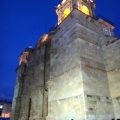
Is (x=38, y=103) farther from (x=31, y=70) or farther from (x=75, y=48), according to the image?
(x=75, y=48)

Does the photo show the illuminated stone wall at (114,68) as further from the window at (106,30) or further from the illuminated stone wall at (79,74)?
the window at (106,30)

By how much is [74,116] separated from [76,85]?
267 centimetres

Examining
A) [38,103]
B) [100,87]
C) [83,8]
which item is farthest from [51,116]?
[83,8]

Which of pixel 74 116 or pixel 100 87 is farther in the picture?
pixel 100 87

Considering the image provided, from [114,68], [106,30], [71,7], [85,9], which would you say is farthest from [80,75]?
[85,9]

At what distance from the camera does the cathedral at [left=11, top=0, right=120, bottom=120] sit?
11.5 metres

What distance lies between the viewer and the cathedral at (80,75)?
11.5 meters

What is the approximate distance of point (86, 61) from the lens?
12.8 m

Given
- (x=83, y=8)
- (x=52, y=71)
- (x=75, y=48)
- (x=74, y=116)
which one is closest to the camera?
(x=74, y=116)

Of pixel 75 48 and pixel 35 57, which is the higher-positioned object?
pixel 35 57

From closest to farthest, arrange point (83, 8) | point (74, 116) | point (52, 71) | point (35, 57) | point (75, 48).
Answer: point (74, 116), point (75, 48), point (52, 71), point (83, 8), point (35, 57)

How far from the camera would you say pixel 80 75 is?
11.8m

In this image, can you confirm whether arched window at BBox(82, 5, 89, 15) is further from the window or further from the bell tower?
the window

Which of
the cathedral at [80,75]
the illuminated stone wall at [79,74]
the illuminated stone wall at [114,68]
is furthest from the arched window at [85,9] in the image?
the illuminated stone wall at [114,68]
